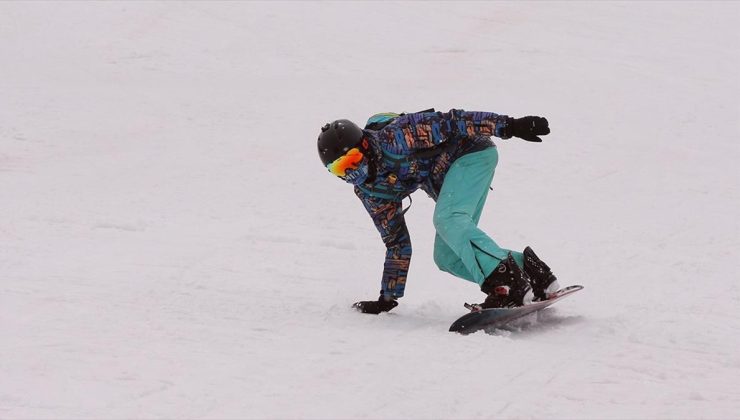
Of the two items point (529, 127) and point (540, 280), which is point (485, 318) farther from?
point (529, 127)

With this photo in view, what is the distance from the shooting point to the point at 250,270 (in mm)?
7797

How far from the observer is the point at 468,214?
6.04 m

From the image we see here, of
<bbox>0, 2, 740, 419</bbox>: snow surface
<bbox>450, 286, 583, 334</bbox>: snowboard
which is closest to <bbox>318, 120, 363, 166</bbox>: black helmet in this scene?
<bbox>0, 2, 740, 419</bbox>: snow surface

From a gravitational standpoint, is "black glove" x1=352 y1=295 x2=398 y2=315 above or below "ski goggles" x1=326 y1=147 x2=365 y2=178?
below

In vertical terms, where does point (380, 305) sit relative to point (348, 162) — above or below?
below

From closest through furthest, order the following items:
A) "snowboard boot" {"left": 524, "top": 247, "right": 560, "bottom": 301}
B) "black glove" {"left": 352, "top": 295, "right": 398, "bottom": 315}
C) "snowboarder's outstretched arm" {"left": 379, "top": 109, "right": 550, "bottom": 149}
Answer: "snowboarder's outstretched arm" {"left": 379, "top": 109, "right": 550, "bottom": 149}
"snowboard boot" {"left": 524, "top": 247, "right": 560, "bottom": 301}
"black glove" {"left": 352, "top": 295, "right": 398, "bottom": 315}

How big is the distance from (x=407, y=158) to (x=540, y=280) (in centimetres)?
118

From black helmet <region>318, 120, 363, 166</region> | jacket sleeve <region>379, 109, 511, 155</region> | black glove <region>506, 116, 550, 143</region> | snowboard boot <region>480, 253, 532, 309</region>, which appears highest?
black glove <region>506, 116, 550, 143</region>

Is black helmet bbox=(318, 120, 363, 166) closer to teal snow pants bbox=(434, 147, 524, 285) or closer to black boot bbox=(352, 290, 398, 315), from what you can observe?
teal snow pants bbox=(434, 147, 524, 285)

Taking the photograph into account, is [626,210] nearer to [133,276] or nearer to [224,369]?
[133,276]

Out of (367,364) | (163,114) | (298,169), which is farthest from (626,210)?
(163,114)

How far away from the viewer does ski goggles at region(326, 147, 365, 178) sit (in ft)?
19.3

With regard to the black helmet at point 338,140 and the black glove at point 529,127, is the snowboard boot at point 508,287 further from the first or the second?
the black helmet at point 338,140

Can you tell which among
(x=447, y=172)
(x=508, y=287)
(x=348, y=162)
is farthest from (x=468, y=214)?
(x=348, y=162)
